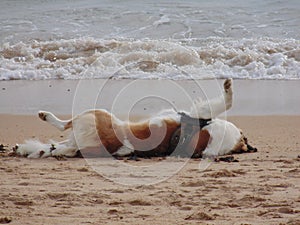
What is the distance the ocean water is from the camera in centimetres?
1130

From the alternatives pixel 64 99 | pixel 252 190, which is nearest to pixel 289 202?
pixel 252 190

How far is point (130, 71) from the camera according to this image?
36.4 ft

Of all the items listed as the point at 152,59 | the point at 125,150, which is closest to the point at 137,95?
the point at 152,59

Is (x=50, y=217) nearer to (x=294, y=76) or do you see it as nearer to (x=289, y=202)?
(x=289, y=202)

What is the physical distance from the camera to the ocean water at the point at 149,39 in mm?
11297

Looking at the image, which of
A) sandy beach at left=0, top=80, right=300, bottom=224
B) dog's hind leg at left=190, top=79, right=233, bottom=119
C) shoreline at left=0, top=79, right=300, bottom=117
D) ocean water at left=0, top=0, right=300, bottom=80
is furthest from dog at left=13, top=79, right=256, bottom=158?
ocean water at left=0, top=0, right=300, bottom=80

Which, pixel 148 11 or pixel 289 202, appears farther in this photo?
pixel 148 11

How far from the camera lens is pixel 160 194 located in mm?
4629

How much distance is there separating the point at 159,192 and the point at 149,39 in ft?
32.2

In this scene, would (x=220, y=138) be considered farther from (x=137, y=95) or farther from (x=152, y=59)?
(x=152, y=59)

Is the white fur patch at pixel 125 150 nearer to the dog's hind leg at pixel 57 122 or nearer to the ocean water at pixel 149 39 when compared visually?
the dog's hind leg at pixel 57 122

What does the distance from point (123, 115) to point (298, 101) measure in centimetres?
263

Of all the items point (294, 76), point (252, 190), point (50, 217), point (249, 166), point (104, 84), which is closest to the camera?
point (50, 217)

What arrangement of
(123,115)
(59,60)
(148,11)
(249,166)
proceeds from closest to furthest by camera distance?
(249,166)
(123,115)
(59,60)
(148,11)
